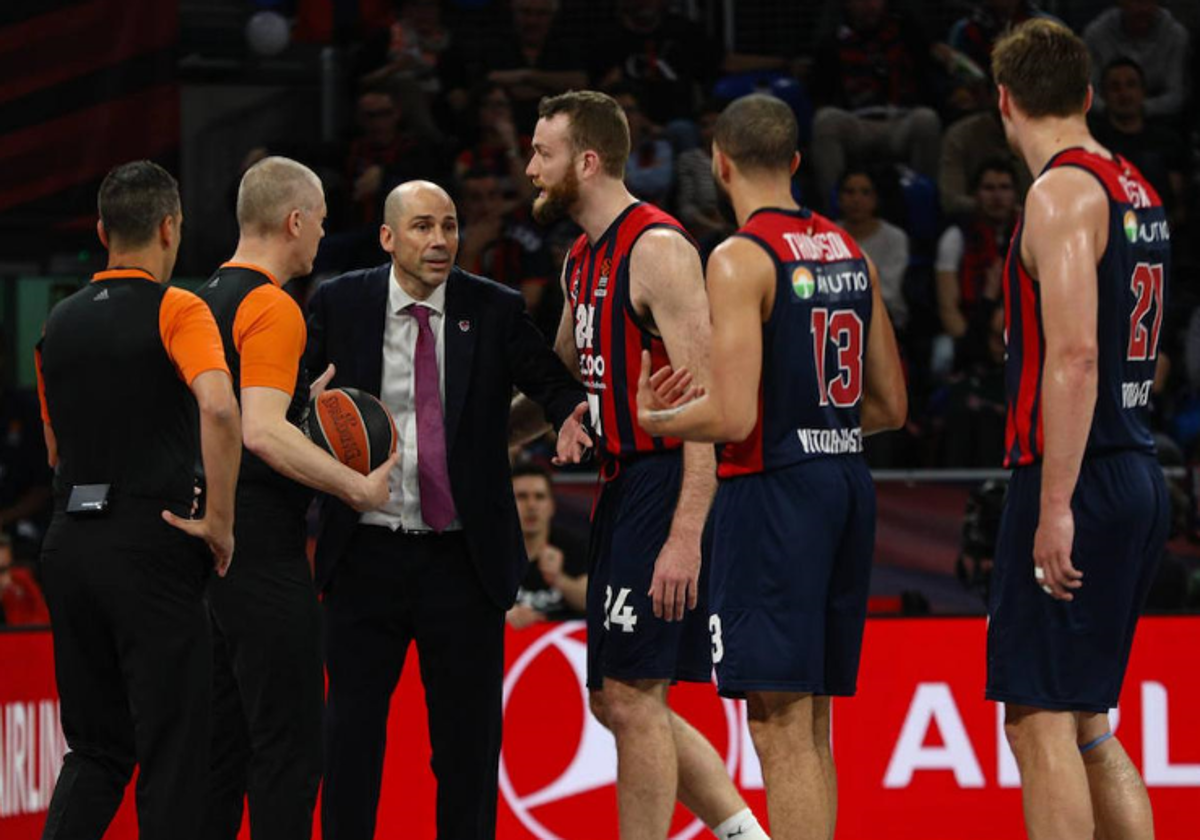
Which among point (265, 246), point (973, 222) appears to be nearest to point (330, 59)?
point (973, 222)

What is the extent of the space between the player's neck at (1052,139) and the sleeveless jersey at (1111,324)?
5 cm

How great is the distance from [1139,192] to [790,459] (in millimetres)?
1257

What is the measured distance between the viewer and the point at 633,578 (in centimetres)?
607

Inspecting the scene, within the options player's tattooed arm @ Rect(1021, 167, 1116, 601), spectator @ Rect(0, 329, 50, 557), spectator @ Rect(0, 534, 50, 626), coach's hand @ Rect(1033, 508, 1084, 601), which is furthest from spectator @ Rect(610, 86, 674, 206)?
coach's hand @ Rect(1033, 508, 1084, 601)

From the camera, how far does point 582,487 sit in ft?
29.9

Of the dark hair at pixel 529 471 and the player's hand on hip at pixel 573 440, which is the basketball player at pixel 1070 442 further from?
the dark hair at pixel 529 471

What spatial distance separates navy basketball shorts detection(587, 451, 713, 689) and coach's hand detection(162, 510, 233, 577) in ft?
Answer: 3.93

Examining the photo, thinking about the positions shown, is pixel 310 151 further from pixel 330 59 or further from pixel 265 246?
pixel 265 246

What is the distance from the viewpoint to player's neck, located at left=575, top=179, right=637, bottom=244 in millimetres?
6207

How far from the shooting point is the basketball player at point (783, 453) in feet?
18.5

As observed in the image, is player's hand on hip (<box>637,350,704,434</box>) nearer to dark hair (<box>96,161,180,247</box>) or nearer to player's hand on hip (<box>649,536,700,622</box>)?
player's hand on hip (<box>649,536,700,622</box>)

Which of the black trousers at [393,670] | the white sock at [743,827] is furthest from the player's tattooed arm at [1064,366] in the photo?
the black trousers at [393,670]

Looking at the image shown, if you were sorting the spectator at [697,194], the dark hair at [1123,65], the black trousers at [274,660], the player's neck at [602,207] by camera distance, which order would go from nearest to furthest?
the black trousers at [274,660] → the player's neck at [602,207] → the spectator at [697,194] → the dark hair at [1123,65]

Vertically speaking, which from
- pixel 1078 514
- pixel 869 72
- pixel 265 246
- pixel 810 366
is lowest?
pixel 1078 514
